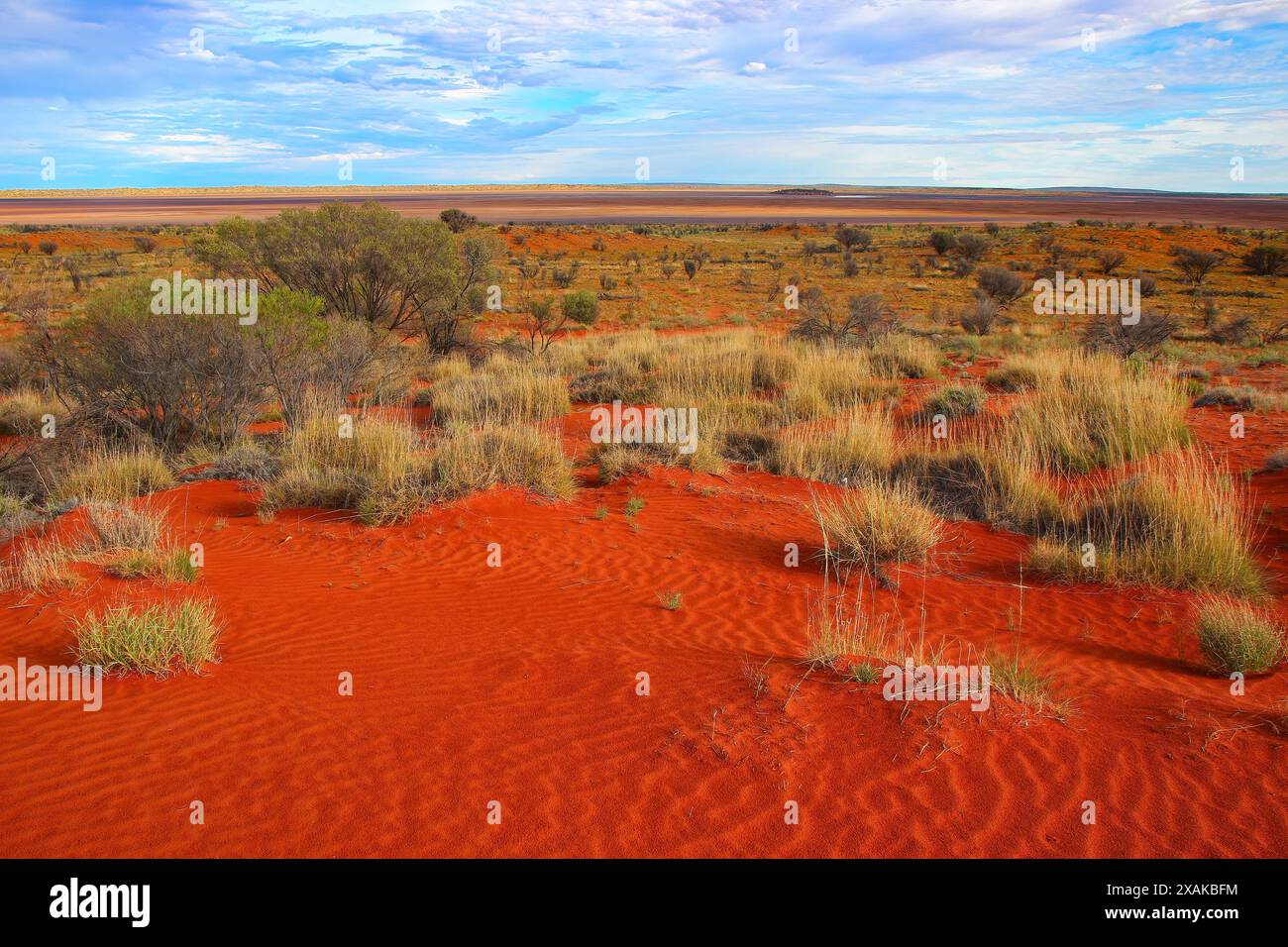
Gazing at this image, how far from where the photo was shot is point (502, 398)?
12.4 meters

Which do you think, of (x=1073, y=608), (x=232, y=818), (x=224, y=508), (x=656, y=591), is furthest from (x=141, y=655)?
(x=1073, y=608)

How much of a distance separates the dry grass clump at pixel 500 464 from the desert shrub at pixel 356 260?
7.65 meters

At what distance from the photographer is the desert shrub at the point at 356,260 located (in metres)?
15.3

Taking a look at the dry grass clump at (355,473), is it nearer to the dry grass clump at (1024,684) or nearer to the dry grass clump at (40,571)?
the dry grass clump at (40,571)

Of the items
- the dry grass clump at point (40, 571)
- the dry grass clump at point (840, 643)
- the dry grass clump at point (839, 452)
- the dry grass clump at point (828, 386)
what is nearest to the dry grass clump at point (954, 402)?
the dry grass clump at point (828, 386)

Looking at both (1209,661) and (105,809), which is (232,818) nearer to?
(105,809)

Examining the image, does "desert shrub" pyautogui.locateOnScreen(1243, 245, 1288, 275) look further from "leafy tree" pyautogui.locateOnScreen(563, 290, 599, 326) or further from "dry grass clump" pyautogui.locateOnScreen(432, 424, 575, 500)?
Answer: "dry grass clump" pyautogui.locateOnScreen(432, 424, 575, 500)

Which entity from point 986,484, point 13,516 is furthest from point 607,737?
point 13,516

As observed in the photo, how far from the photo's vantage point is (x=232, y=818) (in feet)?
11.3

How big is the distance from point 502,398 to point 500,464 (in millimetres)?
3837

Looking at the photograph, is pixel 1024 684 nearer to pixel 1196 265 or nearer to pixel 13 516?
pixel 13 516

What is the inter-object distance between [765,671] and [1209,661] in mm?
2725

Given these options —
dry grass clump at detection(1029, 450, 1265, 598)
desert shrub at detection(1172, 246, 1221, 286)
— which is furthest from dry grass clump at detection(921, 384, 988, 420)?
desert shrub at detection(1172, 246, 1221, 286)

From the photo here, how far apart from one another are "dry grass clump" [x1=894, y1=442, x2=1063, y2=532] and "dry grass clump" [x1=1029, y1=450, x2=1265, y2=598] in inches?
18.0
